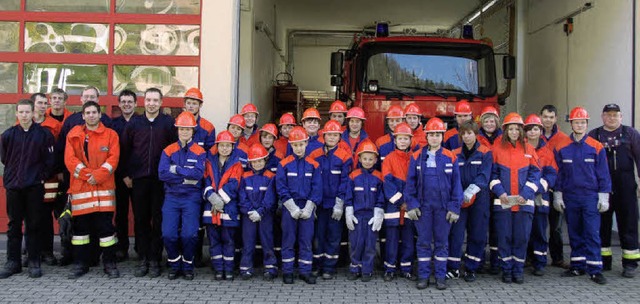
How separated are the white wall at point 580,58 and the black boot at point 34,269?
286 inches

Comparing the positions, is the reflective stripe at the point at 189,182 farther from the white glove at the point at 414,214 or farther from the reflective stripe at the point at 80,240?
the white glove at the point at 414,214

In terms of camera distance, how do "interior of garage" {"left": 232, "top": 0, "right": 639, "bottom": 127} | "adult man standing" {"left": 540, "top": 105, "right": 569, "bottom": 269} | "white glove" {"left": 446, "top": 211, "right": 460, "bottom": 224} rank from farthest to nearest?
"interior of garage" {"left": 232, "top": 0, "right": 639, "bottom": 127} → "adult man standing" {"left": 540, "top": 105, "right": 569, "bottom": 269} → "white glove" {"left": 446, "top": 211, "right": 460, "bottom": 224}

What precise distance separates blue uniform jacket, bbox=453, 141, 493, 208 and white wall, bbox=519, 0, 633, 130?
3032 mm

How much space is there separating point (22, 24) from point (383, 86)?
4894 millimetres

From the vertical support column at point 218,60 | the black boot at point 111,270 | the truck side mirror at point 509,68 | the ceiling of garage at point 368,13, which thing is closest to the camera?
the black boot at point 111,270

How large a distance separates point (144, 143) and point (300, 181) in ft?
5.42

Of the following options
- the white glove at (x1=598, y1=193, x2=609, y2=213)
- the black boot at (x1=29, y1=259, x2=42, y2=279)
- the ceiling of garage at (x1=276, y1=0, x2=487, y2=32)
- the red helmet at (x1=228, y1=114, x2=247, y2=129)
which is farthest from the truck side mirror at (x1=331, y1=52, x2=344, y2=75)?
the ceiling of garage at (x1=276, y1=0, x2=487, y2=32)

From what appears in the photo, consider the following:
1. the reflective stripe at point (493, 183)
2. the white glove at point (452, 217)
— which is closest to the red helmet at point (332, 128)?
the white glove at point (452, 217)

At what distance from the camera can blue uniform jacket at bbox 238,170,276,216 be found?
549cm

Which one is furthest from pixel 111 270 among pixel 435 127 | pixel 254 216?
pixel 435 127

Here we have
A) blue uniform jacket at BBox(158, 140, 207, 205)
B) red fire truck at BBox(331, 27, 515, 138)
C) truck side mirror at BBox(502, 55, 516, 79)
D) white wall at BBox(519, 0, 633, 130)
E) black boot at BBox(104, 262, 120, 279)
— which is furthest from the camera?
truck side mirror at BBox(502, 55, 516, 79)

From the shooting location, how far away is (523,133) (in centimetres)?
560

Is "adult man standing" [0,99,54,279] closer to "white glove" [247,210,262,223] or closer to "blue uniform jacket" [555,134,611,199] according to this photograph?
"white glove" [247,210,262,223]

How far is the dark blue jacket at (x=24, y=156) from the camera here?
5488 millimetres
